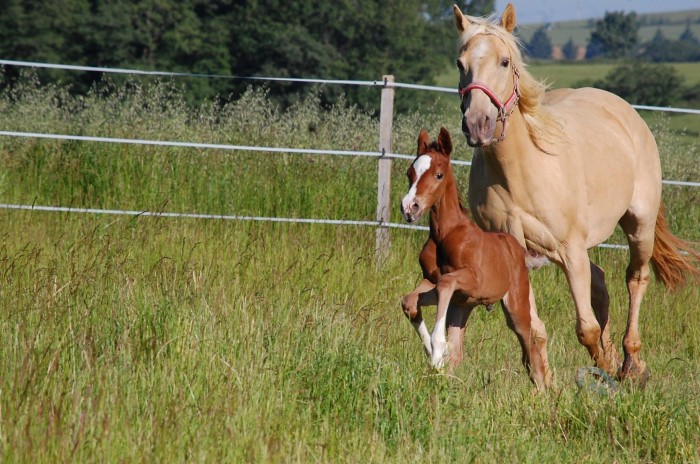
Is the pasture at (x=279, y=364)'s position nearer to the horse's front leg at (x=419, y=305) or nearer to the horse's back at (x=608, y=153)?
the horse's front leg at (x=419, y=305)

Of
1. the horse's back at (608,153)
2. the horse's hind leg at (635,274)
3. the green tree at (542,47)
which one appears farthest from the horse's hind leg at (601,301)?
the green tree at (542,47)

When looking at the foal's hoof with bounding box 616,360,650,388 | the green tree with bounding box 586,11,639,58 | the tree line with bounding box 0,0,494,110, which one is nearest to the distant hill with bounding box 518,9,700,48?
the green tree with bounding box 586,11,639,58

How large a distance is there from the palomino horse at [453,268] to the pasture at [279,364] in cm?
18

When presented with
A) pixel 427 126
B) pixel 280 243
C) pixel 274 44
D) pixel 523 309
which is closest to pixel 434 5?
pixel 274 44

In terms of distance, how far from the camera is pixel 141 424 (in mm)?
3164

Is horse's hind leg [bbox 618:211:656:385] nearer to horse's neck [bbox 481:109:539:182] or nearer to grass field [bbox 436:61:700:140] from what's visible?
horse's neck [bbox 481:109:539:182]

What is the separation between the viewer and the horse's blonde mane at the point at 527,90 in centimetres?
458

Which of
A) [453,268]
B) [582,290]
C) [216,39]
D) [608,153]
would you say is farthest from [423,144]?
[216,39]

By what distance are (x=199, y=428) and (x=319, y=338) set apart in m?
1.09

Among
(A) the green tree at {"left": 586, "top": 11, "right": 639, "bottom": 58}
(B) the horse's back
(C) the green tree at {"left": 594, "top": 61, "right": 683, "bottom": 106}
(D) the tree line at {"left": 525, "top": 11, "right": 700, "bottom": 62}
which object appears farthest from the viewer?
(A) the green tree at {"left": 586, "top": 11, "right": 639, "bottom": 58}

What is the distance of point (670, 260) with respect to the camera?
21.8 feet

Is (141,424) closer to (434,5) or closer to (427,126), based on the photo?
(427,126)

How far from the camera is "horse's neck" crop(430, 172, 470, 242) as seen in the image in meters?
4.25

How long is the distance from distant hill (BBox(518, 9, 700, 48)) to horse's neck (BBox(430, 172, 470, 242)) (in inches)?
5326
